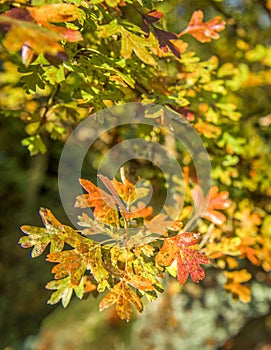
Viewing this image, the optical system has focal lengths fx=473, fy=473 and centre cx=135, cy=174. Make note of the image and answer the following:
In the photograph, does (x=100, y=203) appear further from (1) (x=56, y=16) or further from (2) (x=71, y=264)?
(1) (x=56, y=16)

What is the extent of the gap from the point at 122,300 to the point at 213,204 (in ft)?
2.14

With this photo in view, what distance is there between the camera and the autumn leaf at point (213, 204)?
155 cm

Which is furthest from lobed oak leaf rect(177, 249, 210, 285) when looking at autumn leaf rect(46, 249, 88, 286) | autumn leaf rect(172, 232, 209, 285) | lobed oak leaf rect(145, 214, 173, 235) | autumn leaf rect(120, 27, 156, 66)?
autumn leaf rect(120, 27, 156, 66)

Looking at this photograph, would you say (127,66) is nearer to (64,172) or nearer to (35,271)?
(64,172)

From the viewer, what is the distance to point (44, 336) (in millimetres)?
3422

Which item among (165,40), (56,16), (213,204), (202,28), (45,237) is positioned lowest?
(213,204)

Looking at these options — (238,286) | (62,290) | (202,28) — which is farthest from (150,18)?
(238,286)

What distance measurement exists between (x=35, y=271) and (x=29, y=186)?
118cm

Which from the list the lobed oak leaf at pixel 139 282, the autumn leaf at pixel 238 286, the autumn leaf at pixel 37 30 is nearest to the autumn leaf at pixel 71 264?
the lobed oak leaf at pixel 139 282

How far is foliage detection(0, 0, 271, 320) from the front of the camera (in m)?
1.02

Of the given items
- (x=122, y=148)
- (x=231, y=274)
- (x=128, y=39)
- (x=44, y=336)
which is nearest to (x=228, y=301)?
(x=44, y=336)

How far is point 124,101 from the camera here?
141 centimetres

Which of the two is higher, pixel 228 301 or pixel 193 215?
pixel 193 215

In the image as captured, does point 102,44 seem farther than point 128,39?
Yes
